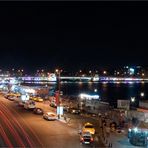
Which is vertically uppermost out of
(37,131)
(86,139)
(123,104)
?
(123,104)

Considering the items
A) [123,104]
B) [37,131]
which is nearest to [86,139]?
[37,131]

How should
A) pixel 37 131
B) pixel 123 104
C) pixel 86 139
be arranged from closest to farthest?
1. pixel 86 139
2. pixel 37 131
3. pixel 123 104

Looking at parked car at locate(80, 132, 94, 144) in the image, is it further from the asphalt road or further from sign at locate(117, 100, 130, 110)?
sign at locate(117, 100, 130, 110)

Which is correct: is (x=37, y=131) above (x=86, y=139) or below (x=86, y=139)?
above

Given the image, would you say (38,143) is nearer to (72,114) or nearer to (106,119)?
(106,119)

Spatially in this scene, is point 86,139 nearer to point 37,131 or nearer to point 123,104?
point 37,131

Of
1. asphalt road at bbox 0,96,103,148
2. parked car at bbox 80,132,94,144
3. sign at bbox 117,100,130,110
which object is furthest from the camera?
sign at bbox 117,100,130,110

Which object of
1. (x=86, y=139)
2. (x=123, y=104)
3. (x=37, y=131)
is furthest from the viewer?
(x=123, y=104)

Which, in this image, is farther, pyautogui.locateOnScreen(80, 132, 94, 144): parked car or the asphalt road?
the asphalt road

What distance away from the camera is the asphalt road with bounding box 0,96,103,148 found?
34.2 meters

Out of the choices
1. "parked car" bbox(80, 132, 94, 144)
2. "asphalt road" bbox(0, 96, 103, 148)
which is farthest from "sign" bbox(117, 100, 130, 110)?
"parked car" bbox(80, 132, 94, 144)

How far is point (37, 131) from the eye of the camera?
131ft

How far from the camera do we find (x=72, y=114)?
53.1m

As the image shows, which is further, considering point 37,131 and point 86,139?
point 37,131
